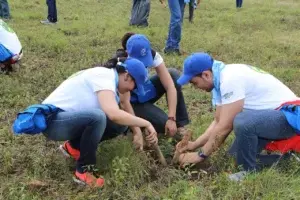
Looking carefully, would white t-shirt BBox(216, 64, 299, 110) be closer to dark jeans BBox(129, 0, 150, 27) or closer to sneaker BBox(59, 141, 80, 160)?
sneaker BBox(59, 141, 80, 160)

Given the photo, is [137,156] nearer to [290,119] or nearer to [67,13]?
[290,119]

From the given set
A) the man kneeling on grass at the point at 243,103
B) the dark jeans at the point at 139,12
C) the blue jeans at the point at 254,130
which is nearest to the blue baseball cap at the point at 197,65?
the man kneeling on grass at the point at 243,103

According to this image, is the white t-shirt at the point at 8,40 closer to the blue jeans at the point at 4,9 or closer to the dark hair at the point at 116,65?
the dark hair at the point at 116,65

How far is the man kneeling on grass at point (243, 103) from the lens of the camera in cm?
325

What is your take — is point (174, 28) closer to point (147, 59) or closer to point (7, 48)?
point (7, 48)

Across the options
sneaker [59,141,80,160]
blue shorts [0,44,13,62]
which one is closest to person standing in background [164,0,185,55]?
blue shorts [0,44,13,62]

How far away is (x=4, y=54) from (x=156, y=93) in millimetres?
2362

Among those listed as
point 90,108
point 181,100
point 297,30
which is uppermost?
point 90,108

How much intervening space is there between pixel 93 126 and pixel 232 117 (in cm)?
99

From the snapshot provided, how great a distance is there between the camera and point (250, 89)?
3301mm

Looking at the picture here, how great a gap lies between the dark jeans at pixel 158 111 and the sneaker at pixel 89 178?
89 centimetres

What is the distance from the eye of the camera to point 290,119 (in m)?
3.29

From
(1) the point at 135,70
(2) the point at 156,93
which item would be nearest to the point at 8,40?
(2) the point at 156,93

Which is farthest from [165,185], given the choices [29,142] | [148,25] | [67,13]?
[67,13]
